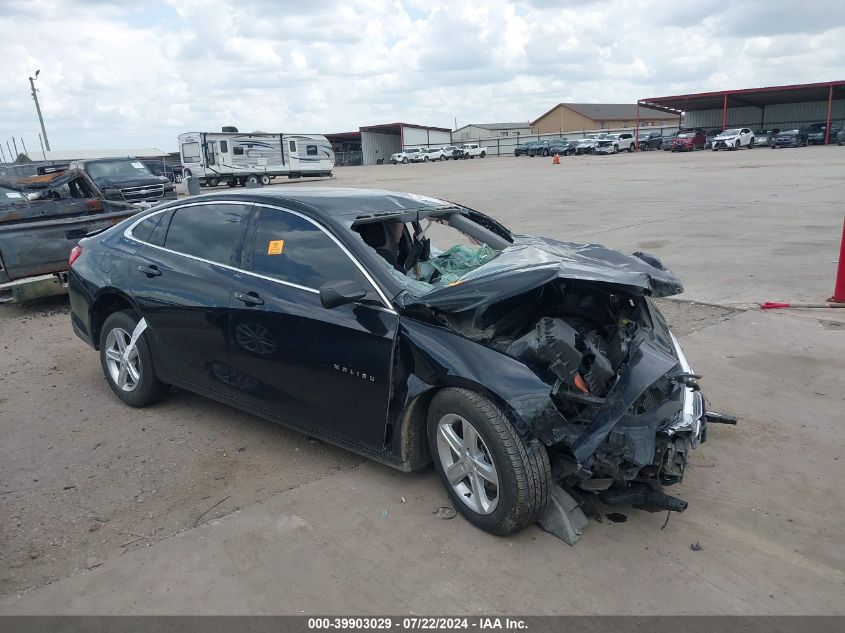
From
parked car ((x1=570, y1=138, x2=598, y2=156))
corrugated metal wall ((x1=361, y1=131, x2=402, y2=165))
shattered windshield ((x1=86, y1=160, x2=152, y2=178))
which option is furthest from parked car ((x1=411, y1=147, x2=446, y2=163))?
shattered windshield ((x1=86, y1=160, x2=152, y2=178))

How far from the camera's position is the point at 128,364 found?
16.9ft

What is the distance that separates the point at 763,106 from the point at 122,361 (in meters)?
66.9

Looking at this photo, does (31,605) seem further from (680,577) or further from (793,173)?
(793,173)

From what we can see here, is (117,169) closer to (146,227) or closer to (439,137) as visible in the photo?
(146,227)

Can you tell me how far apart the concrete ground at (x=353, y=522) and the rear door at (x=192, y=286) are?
0.51 m

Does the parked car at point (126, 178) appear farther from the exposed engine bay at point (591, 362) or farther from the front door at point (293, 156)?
the front door at point (293, 156)

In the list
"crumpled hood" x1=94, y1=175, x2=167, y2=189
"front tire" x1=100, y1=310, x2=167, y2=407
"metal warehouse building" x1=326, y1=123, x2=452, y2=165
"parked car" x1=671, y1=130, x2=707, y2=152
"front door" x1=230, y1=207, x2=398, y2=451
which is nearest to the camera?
"front door" x1=230, y1=207, x2=398, y2=451

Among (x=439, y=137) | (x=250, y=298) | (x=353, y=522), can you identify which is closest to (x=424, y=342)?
(x=353, y=522)

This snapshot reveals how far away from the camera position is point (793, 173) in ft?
82.6

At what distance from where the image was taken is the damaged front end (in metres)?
3.19

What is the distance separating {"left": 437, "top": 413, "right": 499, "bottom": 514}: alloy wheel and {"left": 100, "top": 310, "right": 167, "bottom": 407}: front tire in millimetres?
2553

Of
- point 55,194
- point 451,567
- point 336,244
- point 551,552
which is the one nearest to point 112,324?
point 336,244

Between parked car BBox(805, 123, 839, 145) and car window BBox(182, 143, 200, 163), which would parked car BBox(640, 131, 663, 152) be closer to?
parked car BBox(805, 123, 839, 145)

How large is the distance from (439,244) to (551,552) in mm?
2788
